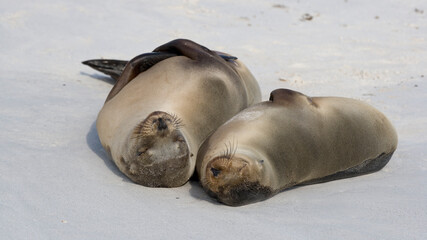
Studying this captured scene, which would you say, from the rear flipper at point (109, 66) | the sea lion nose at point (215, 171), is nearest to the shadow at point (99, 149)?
the sea lion nose at point (215, 171)

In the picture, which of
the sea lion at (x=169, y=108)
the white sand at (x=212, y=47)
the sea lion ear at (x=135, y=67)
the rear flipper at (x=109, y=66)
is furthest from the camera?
the rear flipper at (x=109, y=66)

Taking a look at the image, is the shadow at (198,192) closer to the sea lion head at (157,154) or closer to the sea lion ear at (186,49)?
the sea lion head at (157,154)

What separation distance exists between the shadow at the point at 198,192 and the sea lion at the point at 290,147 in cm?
7

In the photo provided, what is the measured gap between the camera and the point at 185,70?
14.3 ft

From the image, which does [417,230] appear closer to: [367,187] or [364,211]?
[364,211]

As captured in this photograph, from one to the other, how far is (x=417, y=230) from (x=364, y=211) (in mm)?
357

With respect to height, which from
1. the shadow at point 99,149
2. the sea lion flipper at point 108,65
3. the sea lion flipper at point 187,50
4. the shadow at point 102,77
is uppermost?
the sea lion flipper at point 187,50

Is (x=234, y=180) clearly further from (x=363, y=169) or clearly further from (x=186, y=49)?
(x=186, y=49)

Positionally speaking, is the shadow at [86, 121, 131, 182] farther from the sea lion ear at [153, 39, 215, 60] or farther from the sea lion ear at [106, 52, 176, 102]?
the sea lion ear at [153, 39, 215, 60]

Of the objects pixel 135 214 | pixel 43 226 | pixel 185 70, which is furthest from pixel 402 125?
pixel 43 226

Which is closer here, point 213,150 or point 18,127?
point 213,150

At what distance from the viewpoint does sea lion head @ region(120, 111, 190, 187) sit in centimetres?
345

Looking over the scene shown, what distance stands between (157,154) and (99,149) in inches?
36.2

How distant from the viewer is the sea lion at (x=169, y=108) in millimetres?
3496
